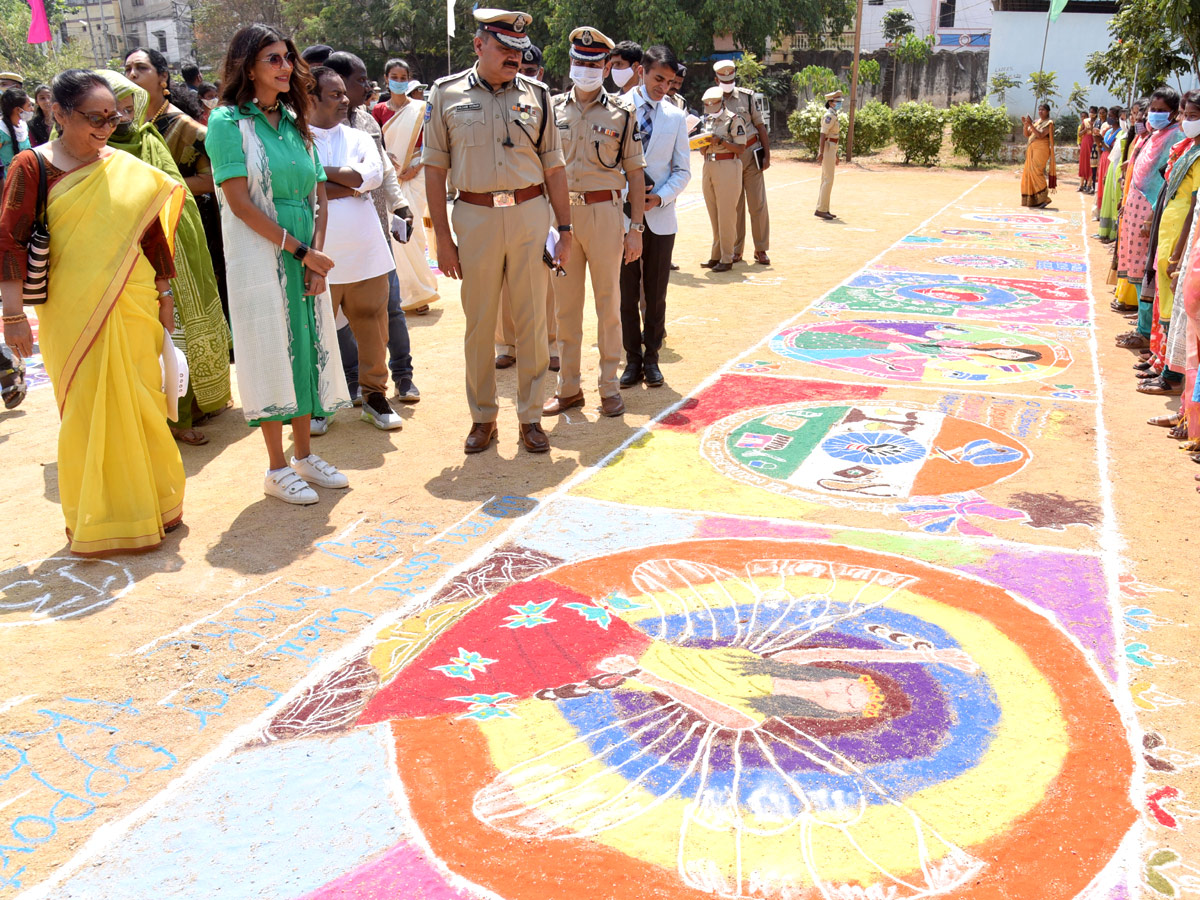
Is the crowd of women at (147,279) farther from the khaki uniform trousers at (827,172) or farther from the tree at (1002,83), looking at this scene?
the tree at (1002,83)

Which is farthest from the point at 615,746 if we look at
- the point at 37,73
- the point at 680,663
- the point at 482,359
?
the point at 37,73

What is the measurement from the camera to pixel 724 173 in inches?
410

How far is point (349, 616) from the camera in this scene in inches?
138

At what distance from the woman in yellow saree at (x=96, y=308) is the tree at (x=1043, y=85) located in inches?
1045

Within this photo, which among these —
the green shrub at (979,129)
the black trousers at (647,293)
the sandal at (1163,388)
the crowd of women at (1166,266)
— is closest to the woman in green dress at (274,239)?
the black trousers at (647,293)

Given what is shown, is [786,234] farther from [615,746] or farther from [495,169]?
[615,746]

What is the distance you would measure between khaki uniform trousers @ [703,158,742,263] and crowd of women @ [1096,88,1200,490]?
142 inches

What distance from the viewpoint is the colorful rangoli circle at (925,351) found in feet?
21.2

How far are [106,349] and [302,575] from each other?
3.72ft

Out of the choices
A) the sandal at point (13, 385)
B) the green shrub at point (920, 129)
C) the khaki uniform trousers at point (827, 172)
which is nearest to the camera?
the sandal at point (13, 385)

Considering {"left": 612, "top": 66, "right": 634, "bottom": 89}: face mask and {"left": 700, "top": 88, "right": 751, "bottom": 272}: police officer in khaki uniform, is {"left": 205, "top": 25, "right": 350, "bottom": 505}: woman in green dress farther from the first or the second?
{"left": 700, "top": 88, "right": 751, "bottom": 272}: police officer in khaki uniform

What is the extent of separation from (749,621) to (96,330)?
2640mm

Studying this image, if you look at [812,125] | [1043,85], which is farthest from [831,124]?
[1043,85]

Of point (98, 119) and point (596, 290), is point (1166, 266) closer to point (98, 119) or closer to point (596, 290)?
point (596, 290)
